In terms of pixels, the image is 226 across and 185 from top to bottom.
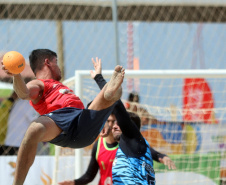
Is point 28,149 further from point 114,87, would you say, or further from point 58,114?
point 114,87

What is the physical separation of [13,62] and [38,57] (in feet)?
1.94

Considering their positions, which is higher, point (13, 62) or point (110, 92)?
point (13, 62)

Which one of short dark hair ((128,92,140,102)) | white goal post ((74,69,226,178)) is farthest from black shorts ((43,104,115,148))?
short dark hair ((128,92,140,102))

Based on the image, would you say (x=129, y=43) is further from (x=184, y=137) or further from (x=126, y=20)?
(x=184, y=137)

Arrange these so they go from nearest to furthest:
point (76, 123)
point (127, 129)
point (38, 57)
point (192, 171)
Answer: point (76, 123), point (38, 57), point (127, 129), point (192, 171)

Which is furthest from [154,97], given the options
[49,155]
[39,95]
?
[39,95]

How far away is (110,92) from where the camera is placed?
3.25m

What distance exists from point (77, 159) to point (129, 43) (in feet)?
15.5

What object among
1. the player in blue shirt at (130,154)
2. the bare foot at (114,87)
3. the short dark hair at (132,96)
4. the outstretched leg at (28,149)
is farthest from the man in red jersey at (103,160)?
the short dark hair at (132,96)

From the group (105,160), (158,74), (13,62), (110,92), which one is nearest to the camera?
(13,62)

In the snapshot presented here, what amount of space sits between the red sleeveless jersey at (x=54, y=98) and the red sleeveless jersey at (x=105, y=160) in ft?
3.58

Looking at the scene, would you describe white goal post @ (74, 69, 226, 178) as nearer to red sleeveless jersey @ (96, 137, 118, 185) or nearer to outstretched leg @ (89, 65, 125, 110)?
red sleeveless jersey @ (96, 137, 118, 185)

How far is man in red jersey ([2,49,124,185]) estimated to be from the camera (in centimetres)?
312

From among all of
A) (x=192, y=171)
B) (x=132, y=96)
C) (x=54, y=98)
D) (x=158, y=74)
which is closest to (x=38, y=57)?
(x=54, y=98)
